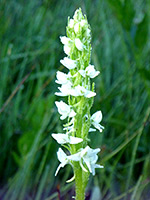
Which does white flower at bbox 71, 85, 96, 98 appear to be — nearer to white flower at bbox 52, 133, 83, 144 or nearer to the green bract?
the green bract

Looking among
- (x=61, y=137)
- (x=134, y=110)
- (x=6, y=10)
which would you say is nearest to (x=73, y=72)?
(x=61, y=137)

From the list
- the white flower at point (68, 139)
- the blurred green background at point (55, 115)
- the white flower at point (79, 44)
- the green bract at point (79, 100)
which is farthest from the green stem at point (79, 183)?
the white flower at point (79, 44)

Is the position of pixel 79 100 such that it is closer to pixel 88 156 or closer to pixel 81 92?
pixel 81 92

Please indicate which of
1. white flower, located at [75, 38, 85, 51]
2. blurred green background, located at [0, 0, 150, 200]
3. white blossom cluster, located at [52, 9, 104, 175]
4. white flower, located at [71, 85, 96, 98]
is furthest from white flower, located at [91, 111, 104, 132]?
blurred green background, located at [0, 0, 150, 200]

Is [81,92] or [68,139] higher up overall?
[81,92]

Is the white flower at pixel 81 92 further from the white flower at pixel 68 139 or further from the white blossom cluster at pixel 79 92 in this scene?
the white flower at pixel 68 139

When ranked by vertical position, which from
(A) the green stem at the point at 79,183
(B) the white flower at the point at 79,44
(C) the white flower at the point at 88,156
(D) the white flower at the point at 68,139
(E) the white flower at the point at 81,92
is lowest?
(A) the green stem at the point at 79,183

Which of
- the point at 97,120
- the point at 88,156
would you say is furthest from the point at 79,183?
the point at 97,120

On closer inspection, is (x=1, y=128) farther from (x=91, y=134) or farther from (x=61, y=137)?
(x=61, y=137)
